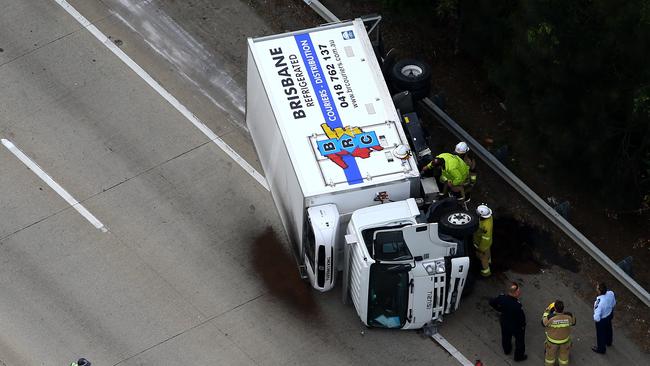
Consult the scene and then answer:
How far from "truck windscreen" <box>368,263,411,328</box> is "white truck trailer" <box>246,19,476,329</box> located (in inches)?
0.6

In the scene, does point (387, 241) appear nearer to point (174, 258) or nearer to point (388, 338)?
point (388, 338)

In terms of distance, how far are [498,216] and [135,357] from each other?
603 cm

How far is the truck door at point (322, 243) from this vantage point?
61.1ft

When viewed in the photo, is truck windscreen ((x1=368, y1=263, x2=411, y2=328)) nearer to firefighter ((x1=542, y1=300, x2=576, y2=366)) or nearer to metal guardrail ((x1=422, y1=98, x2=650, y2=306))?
firefighter ((x1=542, y1=300, x2=576, y2=366))

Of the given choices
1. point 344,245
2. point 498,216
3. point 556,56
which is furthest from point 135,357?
point 556,56

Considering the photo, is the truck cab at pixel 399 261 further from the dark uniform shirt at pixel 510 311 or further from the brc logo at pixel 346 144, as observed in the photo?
the brc logo at pixel 346 144

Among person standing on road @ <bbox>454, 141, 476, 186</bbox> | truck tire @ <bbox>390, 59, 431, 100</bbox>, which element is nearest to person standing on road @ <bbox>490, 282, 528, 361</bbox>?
person standing on road @ <bbox>454, 141, 476, 186</bbox>

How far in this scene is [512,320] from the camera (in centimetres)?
1897

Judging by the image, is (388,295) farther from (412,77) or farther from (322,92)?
(412,77)

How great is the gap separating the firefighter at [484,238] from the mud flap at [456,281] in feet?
2.47

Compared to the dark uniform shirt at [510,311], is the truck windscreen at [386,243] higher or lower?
higher

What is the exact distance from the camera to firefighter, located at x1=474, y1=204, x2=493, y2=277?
1938 centimetres

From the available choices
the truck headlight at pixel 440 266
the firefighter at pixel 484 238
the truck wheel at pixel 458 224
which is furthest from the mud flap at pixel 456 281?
the firefighter at pixel 484 238

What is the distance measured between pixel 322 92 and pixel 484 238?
3210mm
